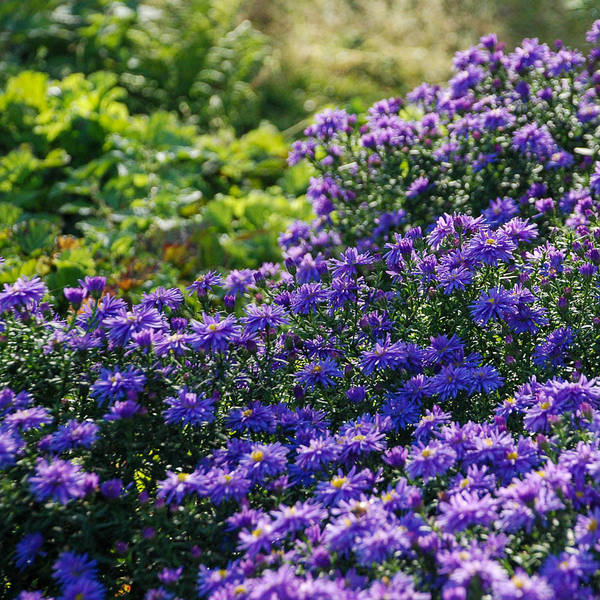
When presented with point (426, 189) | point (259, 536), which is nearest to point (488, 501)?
point (259, 536)

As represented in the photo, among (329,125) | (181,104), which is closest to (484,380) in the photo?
(329,125)

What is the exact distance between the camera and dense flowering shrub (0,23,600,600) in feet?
4.92

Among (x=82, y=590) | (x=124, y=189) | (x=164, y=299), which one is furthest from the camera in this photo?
(x=124, y=189)

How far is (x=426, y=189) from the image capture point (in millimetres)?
2826

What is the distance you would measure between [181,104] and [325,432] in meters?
4.10

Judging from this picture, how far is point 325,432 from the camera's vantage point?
191 centimetres

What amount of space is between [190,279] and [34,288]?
5.14 feet

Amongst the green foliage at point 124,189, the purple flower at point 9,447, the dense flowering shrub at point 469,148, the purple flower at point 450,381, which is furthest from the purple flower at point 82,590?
the green foliage at point 124,189

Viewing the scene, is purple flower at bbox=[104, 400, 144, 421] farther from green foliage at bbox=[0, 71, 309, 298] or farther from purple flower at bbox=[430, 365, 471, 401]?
green foliage at bbox=[0, 71, 309, 298]

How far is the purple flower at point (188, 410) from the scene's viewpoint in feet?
5.91

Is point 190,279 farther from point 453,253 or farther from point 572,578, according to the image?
point 572,578

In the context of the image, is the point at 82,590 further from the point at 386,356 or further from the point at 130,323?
the point at 386,356

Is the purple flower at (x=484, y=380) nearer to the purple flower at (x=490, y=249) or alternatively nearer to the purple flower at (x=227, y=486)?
the purple flower at (x=490, y=249)

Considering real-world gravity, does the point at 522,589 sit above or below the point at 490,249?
below
